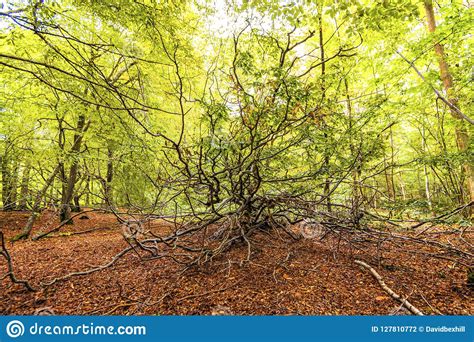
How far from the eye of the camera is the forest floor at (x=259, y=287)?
193 cm

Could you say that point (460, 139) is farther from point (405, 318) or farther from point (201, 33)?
point (201, 33)

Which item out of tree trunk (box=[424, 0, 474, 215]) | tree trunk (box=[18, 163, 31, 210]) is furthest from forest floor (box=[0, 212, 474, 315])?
tree trunk (box=[424, 0, 474, 215])

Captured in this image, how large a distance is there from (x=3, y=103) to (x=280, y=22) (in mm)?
7329

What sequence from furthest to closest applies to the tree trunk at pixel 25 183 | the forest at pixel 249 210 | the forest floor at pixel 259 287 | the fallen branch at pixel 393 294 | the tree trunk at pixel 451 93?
the tree trunk at pixel 451 93 < the tree trunk at pixel 25 183 < the forest at pixel 249 210 < the forest floor at pixel 259 287 < the fallen branch at pixel 393 294

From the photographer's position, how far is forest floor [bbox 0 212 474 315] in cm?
193

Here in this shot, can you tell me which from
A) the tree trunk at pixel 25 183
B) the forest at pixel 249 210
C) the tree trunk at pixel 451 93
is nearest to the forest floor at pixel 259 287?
the forest at pixel 249 210

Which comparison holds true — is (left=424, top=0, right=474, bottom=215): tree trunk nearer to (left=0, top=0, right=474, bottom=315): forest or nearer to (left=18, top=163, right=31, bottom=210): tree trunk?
(left=0, top=0, right=474, bottom=315): forest

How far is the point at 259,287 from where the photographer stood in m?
2.21

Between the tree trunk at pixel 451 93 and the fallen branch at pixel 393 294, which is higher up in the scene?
the tree trunk at pixel 451 93

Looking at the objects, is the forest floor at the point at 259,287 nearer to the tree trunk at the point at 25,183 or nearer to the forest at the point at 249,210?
the forest at the point at 249,210

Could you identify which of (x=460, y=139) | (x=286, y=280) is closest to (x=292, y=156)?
(x=286, y=280)

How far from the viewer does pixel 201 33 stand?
5.64 meters

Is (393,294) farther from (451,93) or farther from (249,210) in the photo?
(451,93)

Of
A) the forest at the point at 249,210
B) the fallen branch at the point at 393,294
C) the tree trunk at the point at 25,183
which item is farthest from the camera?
the tree trunk at the point at 25,183
